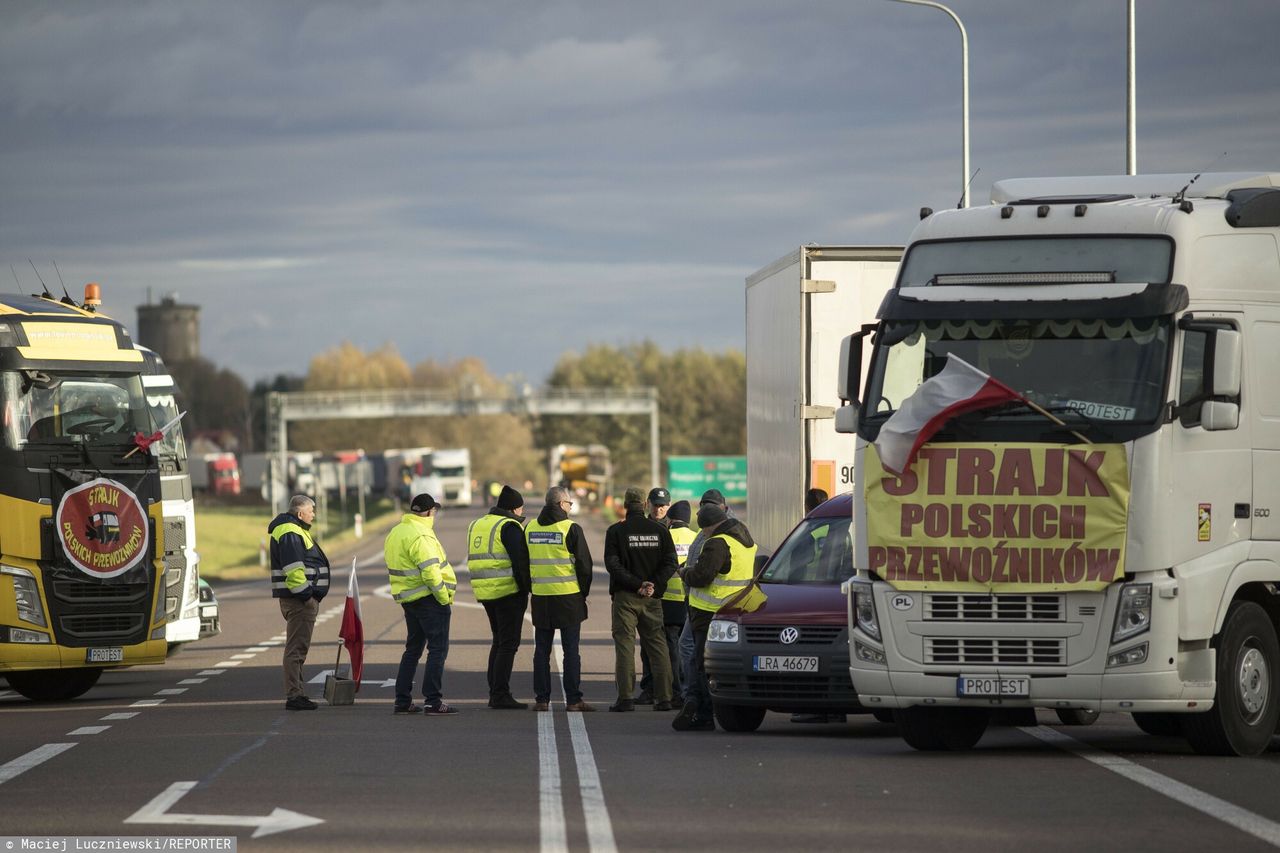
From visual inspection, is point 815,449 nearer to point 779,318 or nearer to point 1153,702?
point 779,318

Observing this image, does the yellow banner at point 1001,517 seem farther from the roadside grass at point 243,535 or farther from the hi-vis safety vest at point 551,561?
the roadside grass at point 243,535

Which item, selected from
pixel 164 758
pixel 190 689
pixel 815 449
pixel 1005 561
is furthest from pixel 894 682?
pixel 190 689

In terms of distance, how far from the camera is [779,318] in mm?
21047

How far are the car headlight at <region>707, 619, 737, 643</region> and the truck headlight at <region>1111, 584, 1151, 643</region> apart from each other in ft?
12.3

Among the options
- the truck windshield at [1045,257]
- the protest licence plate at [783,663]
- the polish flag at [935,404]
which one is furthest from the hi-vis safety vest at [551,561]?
the polish flag at [935,404]

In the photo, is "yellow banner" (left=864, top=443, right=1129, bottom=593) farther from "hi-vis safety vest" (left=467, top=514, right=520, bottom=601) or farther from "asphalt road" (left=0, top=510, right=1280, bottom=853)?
"hi-vis safety vest" (left=467, top=514, right=520, bottom=601)

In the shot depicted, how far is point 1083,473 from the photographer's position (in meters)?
12.8

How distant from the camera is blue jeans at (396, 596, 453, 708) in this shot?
1759cm

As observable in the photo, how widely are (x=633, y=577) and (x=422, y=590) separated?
187 centimetres

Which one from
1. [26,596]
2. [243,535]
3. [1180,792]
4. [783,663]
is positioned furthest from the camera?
[243,535]

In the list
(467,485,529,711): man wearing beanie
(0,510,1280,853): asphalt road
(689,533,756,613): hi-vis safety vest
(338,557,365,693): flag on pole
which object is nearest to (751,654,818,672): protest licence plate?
(0,510,1280,853): asphalt road

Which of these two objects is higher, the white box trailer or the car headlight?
the white box trailer

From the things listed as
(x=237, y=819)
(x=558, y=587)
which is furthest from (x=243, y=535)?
(x=237, y=819)

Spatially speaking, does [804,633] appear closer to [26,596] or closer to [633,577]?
[633,577]
